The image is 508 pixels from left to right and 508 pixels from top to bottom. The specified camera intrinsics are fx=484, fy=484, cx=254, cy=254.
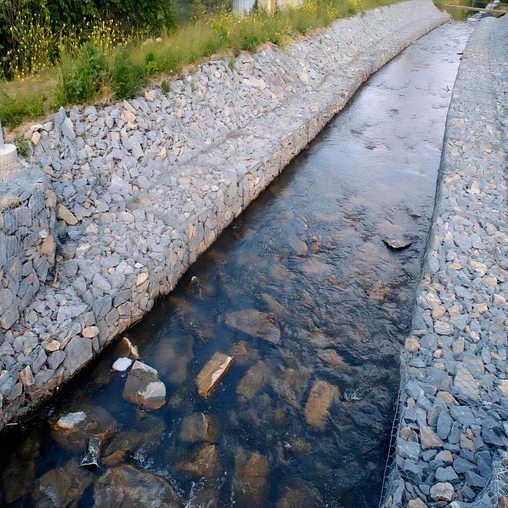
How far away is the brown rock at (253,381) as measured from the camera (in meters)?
5.32

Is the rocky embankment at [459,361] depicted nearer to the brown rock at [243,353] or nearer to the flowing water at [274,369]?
the flowing water at [274,369]

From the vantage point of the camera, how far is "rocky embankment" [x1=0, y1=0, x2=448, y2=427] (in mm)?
Answer: 4992

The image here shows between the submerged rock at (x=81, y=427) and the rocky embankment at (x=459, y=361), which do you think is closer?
the rocky embankment at (x=459, y=361)

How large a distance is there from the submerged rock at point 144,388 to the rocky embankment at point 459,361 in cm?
241

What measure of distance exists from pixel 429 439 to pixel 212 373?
7.75 feet

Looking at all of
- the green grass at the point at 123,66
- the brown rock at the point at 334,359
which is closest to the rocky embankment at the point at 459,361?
the brown rock at the point at 334,359

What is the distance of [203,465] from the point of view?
457 centimetres

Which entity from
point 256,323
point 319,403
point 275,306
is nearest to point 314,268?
point 275,306

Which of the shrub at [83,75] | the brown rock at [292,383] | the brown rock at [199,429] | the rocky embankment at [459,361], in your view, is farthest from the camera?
the shrub at [83,75]

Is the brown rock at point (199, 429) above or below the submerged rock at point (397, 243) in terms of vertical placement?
below

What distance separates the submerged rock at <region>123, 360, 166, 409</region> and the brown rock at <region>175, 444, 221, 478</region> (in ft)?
2.40

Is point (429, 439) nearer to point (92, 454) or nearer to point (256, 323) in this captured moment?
point (256, 323)

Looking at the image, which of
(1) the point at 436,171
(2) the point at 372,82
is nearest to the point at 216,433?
(1) the point at 436,171

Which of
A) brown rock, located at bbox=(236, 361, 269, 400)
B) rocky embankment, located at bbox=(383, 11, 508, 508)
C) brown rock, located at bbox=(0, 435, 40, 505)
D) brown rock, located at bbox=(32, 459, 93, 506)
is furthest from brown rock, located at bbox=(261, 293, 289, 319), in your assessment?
brown rock, located at bbox=(0, 435, 40, 505)
